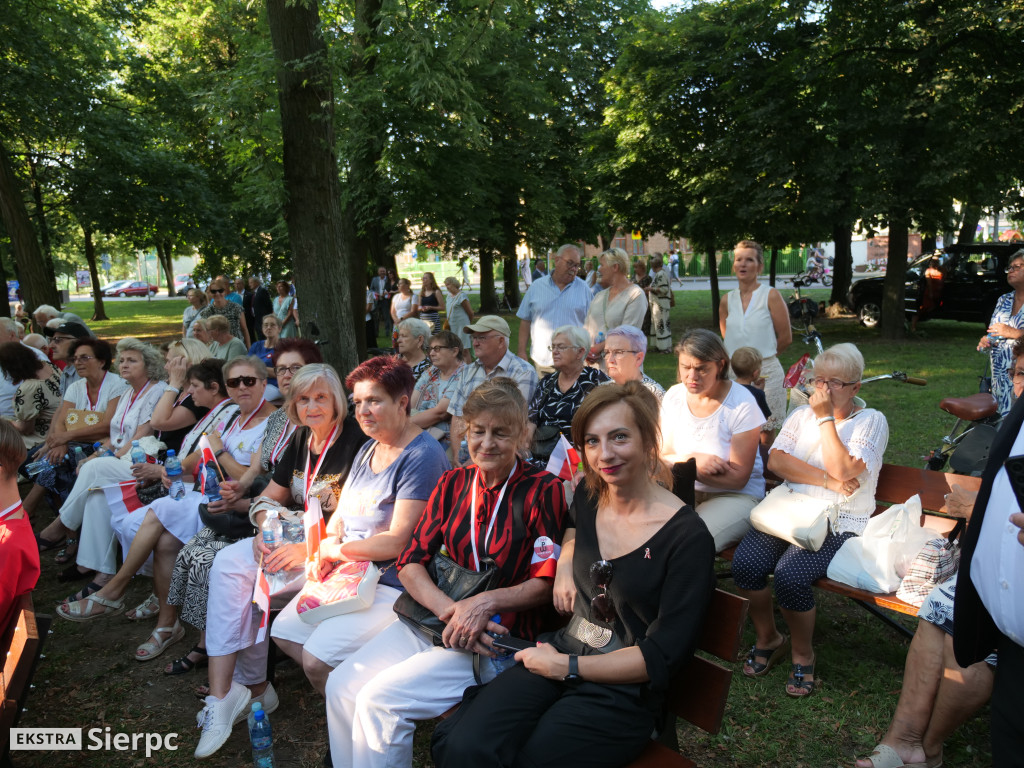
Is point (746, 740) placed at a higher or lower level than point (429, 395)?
lower

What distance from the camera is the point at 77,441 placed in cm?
602

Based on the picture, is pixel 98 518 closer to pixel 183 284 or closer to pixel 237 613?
pixel 237 613

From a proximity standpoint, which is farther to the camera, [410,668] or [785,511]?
[785,511]

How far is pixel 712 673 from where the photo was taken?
2.46m

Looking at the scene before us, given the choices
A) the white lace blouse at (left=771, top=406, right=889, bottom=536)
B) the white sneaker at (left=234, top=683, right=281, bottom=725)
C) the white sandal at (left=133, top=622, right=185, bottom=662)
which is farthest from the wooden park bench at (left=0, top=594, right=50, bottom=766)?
the white lace blouse at (left=771, top=406, right=889, bottom=536)

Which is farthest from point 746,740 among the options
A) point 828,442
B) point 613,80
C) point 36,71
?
point 613,80

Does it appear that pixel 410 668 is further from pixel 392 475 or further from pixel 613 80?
pixel 613 80

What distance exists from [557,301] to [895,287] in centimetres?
1061

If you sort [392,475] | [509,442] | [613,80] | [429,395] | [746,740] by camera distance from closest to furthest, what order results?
[509,442] < [746,740] < [392,475] < [429,395] < [613,80]

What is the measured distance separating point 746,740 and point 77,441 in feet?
17.2

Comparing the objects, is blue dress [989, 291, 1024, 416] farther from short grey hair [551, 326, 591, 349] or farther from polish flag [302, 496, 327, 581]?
polish flag [302, 496, 327, 581]

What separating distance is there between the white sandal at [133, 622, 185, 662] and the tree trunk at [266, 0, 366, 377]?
3.15 meters

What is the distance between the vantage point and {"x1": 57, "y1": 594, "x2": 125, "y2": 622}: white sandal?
4.73 m

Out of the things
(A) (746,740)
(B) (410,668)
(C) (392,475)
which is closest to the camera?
(B) (410,668)
